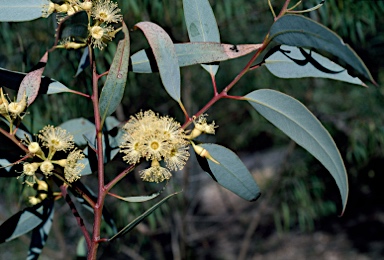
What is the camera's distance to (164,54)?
2.46ft

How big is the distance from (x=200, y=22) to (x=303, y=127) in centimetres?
25

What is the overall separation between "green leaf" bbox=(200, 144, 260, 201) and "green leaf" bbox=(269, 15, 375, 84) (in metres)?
0.20

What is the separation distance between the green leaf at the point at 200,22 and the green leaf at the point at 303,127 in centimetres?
11

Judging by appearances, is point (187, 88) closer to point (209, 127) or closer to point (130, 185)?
point (130, 185)

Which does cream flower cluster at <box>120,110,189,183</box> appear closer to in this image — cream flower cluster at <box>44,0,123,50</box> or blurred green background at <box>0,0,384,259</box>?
cream flower cluster at <box>44,0,123,50</box>

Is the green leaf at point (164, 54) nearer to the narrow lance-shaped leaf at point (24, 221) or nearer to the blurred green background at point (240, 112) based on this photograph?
the narrow lance-shaped leaf at point (24, 221)

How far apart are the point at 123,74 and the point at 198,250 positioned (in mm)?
2986

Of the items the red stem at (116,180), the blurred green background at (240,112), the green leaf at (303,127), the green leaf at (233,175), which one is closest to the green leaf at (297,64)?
the green leaf at (303,127)

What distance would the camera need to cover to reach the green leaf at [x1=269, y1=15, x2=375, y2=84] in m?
0.61

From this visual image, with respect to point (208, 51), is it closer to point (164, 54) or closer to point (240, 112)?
point (164, 54)

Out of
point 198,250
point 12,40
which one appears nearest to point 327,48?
point 12,40

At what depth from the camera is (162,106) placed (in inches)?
98.8

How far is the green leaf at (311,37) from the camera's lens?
609mm

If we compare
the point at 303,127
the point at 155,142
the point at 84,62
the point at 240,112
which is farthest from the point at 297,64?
the point at 240,112
